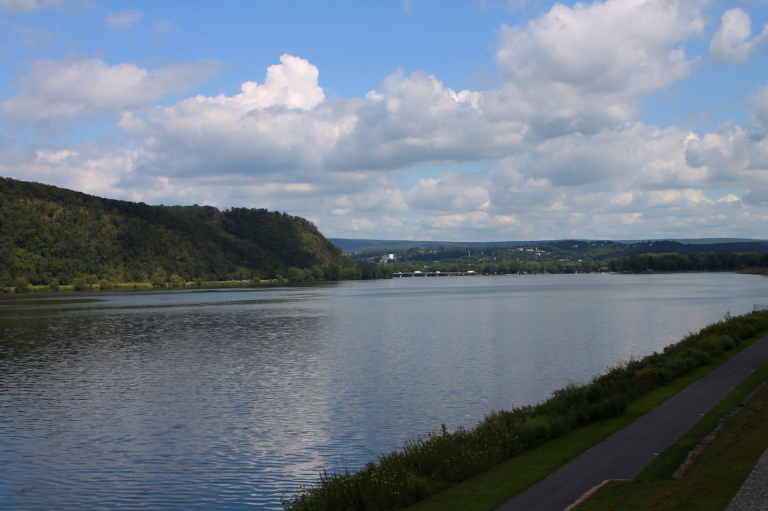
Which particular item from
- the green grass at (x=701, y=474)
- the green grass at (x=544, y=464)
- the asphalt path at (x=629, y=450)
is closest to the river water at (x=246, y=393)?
the green grass at (x=544, y=464)

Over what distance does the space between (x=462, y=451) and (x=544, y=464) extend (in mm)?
2015

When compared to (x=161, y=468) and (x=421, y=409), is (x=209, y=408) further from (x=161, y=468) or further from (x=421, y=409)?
(x=421, y=409)

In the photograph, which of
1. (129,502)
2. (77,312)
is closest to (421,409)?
(129,502)

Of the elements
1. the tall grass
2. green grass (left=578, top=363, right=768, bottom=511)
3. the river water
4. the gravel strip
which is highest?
the gravel strip

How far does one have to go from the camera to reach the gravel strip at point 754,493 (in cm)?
831

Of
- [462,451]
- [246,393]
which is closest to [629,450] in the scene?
[462,451]

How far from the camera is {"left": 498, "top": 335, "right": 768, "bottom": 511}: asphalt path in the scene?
10.8 m

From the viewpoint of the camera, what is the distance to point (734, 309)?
6275 centimetres

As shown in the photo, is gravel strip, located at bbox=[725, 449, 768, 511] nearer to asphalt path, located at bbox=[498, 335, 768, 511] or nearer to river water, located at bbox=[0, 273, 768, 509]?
asphalt path, located at bbox=[498, 335, 768, 511]

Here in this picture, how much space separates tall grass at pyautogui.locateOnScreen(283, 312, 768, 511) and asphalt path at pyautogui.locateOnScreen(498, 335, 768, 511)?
1.34 m

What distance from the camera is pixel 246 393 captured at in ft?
90.6

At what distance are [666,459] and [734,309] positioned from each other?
59.4 meters

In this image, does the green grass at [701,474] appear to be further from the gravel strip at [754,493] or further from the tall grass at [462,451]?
the tall grass at [462,451]

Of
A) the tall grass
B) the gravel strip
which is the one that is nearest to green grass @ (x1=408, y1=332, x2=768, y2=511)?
the tall grass
